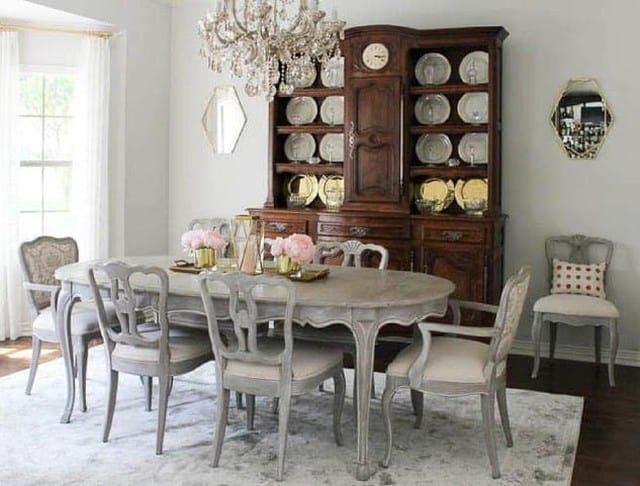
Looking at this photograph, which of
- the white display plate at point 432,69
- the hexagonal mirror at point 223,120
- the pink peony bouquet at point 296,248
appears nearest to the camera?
the pink peony bouquet at point 296,248

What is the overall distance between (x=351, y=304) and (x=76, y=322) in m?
1.83

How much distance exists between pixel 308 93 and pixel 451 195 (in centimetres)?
145

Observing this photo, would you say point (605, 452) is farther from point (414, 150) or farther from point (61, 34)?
point (61, 34)

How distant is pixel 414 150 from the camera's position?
6.25 metres

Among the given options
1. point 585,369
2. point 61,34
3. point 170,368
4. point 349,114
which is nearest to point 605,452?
point 585,369

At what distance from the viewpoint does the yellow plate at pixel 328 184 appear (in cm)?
661

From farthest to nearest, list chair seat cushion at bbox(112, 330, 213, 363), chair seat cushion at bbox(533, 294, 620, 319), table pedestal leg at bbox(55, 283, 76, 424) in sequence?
chair seat cushion at bbox(533, 294, 620, 319)
table pedestal leg at bbox(55, 283, 76, 424)
chair seat cushion at bbox(112, 330, 213, 363)

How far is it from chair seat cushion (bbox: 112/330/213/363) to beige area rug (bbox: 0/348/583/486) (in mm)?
437

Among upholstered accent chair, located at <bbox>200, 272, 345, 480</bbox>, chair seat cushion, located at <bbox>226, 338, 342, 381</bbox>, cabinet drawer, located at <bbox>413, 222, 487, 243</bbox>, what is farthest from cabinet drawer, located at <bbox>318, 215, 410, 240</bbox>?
upholstered accent chair, located at <bbox>200, 272, 345, 480</bbox>

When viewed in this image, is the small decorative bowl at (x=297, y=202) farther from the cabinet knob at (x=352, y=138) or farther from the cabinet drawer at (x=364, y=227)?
the cabinet knob at (x=352, y=138)

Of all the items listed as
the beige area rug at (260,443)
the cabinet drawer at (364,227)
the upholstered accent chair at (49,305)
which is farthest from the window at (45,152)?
the cabinet drawer at (364,227)

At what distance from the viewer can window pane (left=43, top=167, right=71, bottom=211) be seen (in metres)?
6.58

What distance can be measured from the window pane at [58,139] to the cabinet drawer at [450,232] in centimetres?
305

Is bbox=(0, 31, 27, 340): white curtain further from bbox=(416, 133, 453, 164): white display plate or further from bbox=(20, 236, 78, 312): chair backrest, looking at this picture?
bbox=(416, 133, 453, 164): white display plate
